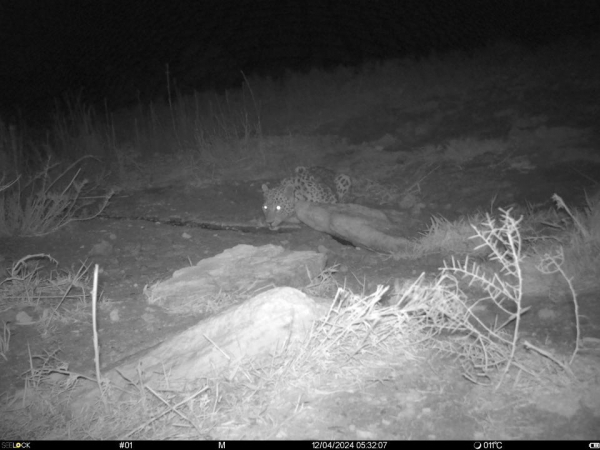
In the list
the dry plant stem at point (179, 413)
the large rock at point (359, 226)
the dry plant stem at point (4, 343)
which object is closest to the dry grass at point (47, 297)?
the dry plant stem at point (4, 343)

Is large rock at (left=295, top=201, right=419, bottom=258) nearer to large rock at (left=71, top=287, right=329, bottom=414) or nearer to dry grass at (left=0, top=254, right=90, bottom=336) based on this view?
large rock at (left=71, top=287, right=329, bottom=414)

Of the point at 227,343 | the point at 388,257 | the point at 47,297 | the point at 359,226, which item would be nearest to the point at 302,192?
the point at 359,226

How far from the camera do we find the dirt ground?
2.40m

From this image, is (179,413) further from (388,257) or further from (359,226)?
(359,226)

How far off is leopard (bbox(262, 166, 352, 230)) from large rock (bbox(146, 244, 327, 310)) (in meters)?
1.76

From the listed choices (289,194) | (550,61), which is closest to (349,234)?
(289,194)

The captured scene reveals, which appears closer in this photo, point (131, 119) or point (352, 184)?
point (352, 184)

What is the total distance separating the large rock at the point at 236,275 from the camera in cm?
434

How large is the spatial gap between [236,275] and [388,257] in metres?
1.66

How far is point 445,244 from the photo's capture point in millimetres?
5051

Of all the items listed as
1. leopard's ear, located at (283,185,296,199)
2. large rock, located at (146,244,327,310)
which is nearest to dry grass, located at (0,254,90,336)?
large rock, located at (146,244,327,310)

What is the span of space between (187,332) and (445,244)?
9.53ft

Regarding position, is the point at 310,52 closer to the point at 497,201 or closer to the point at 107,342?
the point at 497,201

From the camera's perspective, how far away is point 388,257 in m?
5.22
